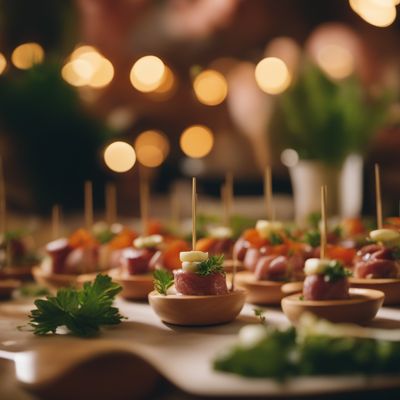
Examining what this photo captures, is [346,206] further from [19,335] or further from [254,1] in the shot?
[254,1]

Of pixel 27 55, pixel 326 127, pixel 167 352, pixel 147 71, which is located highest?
pixel 147 71

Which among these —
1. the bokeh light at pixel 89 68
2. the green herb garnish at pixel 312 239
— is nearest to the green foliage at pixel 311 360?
the green herb garnish at pixel 312 239

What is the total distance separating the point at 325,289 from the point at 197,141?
640 centimetres

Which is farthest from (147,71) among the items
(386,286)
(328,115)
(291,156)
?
(386,286)

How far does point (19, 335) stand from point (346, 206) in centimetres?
292

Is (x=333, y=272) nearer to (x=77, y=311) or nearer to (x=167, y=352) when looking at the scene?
(x=167, y=352)

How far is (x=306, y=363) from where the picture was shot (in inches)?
59.5

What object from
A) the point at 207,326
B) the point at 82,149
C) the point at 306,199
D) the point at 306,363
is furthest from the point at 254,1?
the point at 306,363

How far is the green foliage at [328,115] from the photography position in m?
4.13

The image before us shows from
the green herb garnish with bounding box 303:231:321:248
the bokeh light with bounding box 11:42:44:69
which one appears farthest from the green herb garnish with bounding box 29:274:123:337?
the bokeh light with bounding box 11:42:44:69

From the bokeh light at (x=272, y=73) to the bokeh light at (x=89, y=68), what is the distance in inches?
60.8

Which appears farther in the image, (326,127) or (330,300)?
(326,127)

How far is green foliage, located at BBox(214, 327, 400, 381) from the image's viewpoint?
1489 millimetres

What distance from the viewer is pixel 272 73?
6293 mm
